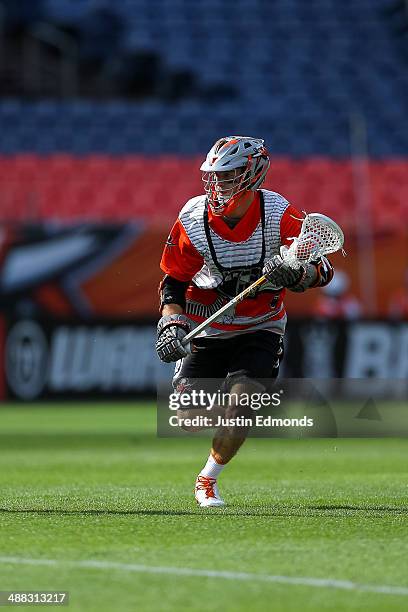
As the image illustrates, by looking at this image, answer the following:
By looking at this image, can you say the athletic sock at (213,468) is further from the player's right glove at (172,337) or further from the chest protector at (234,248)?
the chest protector at (234,248)

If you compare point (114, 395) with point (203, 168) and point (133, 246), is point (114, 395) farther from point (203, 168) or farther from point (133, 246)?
point (203, 168)

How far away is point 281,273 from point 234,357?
775 millimetres

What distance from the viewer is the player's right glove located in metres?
8.35

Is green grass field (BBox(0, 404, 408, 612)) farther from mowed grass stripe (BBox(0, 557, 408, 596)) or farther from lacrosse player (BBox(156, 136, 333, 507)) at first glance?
lacrosse player (BBox(156, 136, 333, 507))

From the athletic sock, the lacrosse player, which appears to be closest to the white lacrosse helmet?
the lacrosse player

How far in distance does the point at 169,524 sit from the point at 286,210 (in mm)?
2236

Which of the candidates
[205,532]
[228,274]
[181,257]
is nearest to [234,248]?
[228,274]

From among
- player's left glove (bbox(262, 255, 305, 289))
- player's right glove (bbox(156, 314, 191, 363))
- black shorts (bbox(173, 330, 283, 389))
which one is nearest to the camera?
player's left glove (bbox(262, 255, 305, 289))

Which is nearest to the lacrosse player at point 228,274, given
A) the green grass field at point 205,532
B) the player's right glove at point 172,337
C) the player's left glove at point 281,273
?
the player's right glove at point 172,337

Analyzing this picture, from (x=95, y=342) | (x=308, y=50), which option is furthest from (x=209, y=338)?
(x=308, y=50)

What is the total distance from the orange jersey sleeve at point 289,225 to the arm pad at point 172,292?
0.70 m

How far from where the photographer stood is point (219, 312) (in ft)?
27.8

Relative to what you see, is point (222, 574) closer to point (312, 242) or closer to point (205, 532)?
point (205, 532)

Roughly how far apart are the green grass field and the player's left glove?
1.36m
